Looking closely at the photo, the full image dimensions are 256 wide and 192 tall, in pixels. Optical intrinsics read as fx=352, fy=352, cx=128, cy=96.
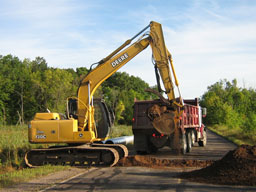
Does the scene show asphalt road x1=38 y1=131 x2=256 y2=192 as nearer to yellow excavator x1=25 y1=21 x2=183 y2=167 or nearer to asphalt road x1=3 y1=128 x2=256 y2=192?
asphalt road x1=3 y1=128 x2=256 y2=192

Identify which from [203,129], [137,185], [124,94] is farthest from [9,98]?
[137,185]

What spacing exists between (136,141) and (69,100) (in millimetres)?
4555

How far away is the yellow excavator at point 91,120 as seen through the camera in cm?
1308

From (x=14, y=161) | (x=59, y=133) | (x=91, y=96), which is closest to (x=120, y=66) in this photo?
(x=91, y=96)

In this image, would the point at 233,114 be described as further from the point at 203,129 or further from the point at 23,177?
the point at 23,177

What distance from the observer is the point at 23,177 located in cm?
1038

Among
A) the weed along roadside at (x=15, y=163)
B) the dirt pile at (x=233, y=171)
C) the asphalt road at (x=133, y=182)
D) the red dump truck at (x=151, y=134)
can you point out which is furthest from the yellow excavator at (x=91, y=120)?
the dirt pile at (x=233, y=171)

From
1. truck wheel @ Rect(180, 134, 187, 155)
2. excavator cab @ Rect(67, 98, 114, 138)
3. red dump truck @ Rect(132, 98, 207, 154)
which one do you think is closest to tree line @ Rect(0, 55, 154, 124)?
red dump truck @ Rect(132, 98, 207, 154)

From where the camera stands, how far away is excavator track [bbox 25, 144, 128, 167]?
43.8 ft

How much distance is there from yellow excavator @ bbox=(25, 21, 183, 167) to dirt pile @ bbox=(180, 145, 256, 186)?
11.6 feet

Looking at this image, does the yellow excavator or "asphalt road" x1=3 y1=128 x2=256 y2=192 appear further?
the yellow excavator

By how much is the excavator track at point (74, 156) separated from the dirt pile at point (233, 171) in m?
3.74

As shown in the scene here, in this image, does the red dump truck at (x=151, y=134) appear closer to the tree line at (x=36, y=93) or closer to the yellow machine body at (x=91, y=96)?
the yellow machine body at (x=91, y=96)

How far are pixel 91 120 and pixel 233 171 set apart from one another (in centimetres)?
582
